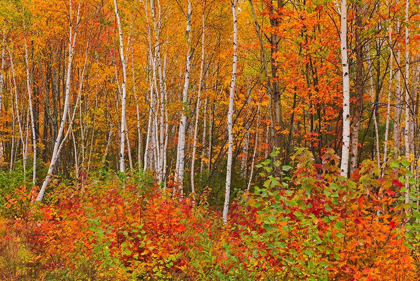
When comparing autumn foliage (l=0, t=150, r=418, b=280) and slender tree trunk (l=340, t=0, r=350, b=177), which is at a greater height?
slender tree trunk (l=340, t=0, r=350, b=177)

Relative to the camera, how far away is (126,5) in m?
10.8

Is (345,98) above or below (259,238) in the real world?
above

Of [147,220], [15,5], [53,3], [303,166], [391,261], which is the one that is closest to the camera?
[391,261]

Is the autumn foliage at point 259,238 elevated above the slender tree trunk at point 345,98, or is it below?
below

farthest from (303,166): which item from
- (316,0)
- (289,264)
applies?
(316,0)

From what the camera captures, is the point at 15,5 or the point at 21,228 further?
the point at 15,5

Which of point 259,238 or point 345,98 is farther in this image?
point 345,98

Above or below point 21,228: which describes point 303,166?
above

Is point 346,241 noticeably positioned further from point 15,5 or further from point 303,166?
point 15,5

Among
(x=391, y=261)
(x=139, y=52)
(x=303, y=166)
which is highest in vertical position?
(x=139, y=52)

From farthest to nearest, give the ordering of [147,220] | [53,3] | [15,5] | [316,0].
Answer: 1. [53,3]
2. [15,5]
3. [316,0]
4. [147,220]

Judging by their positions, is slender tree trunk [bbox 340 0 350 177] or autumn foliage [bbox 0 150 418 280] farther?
slender tree trunk [bbox 340 0 350 177]

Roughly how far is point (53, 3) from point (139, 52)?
16.4ft

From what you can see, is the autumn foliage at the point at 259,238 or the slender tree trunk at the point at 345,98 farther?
the slender tree trunk at the point at 345,98
